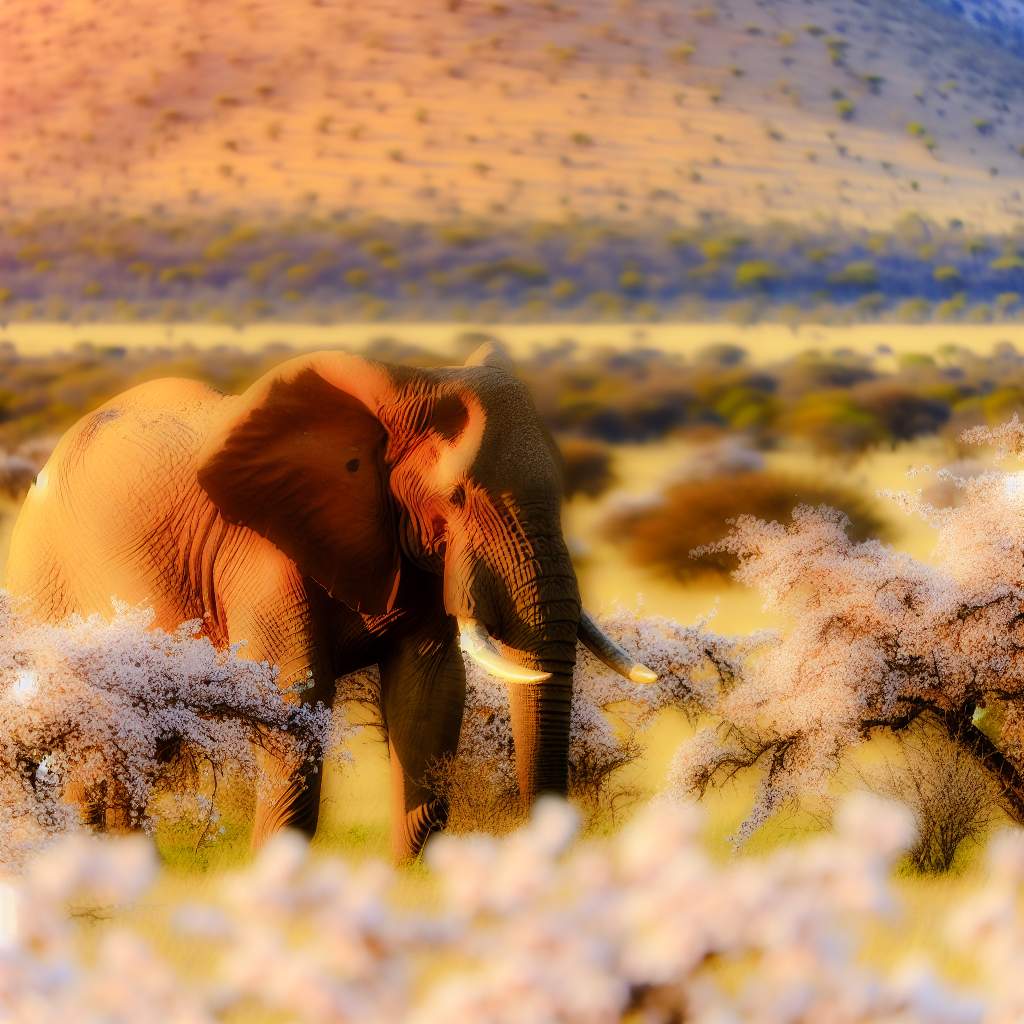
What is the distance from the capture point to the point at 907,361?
3056 cm

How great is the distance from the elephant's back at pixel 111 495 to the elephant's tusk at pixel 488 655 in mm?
2119

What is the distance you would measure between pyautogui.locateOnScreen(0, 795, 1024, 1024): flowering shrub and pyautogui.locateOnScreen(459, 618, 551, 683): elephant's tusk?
500 cm

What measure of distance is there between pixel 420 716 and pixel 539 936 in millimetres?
6514

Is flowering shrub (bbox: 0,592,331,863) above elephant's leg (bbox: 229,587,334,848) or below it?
above

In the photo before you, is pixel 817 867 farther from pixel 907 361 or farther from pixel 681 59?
pixel 681 59

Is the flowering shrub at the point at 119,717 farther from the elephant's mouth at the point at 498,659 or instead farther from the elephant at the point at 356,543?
the elephant's mouth at the point at 498,659

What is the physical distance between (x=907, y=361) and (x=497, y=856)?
2888cm

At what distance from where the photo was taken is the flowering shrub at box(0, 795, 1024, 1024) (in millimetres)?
2666

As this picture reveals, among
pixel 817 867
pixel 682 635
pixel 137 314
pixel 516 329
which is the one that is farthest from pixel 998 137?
pixel 817 867

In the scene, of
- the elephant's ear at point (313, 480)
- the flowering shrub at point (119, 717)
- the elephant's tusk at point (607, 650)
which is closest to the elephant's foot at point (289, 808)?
the flowering shrub at point (119, 717)

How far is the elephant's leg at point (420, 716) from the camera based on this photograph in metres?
9.18

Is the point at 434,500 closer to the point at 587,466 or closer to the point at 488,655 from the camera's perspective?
the point at 488,655

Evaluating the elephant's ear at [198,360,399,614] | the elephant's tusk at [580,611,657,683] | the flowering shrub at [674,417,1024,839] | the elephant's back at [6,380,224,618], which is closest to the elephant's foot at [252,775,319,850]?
the elephant's ear at [198,360,399,614]

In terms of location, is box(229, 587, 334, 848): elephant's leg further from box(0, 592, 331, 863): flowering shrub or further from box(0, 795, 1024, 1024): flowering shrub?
box(0, 795, 1024, 1024): flowering shrub
